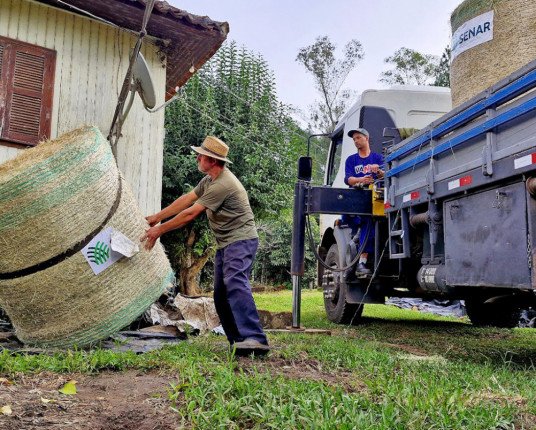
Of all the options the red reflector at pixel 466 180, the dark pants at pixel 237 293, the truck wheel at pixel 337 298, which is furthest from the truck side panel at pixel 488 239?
the truck wheel at pixel 337 298

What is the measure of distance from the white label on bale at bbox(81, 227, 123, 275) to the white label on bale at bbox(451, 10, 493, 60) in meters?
3.79

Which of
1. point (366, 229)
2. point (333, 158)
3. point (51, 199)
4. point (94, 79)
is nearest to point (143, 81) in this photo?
point (94, 79)

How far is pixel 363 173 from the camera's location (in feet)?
22.8

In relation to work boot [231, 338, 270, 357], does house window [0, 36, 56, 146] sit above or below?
above

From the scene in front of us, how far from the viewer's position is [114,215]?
4559 millimetres

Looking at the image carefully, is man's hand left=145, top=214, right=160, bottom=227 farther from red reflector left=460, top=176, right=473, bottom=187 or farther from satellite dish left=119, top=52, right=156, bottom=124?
red reflector left=460, top=176, right=473, bottom=187

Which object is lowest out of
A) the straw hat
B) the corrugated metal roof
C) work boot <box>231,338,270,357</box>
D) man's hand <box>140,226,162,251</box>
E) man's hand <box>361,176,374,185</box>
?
work boot <box>231,338,270,357</box>

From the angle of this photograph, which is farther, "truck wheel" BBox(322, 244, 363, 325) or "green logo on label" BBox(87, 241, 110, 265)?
"truck wheel" BBox(322, 244, 363, 325)

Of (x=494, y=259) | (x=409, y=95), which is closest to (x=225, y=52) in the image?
(x=409, y=95)

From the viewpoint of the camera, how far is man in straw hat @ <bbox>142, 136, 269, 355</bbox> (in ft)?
14.1

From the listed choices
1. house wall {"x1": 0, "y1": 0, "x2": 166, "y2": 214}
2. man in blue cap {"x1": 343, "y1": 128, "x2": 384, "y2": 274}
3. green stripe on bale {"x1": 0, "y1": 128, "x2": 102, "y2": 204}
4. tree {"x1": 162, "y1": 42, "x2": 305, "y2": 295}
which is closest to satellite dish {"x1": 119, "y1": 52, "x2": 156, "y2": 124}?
house wall {"x1": 0, "y1": 0, "x2": 166, "y2": 214}

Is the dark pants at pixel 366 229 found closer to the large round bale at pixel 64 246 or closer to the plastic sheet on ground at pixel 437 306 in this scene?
the large round bale at pixel 64 246

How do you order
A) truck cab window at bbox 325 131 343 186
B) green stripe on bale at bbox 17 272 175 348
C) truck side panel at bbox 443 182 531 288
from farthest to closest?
truck cab window at bbox 325 131 343 186
green stripe on bale at bbox 17 272 175 348
truck side panel at bbox 443 182 531 288

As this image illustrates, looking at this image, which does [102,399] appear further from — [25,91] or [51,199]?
[25,91]
